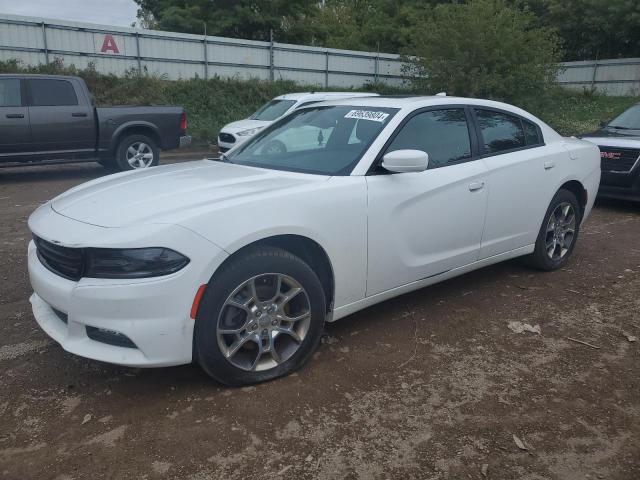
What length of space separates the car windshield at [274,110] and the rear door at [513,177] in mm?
8233

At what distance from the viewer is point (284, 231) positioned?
307 cm

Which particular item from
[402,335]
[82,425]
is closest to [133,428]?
[82,425]

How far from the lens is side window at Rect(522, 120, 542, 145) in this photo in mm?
4883

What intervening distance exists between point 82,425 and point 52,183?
8238mm

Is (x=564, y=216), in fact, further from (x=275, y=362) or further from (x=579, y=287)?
(x=275, y=362)

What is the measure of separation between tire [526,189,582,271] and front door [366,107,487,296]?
1057mm

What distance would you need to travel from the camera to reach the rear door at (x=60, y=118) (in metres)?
9.85

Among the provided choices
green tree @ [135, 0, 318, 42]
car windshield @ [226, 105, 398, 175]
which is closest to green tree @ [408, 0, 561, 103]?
green tree @ [135, 0, 318, 42]

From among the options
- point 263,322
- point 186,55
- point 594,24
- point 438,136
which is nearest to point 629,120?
point 438,136

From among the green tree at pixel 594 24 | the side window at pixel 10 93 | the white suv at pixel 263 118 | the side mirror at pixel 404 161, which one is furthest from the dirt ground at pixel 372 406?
the green tree at pixel 594 24

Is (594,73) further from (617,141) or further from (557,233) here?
(557,233)

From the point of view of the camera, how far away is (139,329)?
2688mm

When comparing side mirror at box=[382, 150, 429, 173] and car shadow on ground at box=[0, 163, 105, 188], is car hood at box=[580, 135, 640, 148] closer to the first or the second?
side mirror at box=[382, 150, 429, 173]

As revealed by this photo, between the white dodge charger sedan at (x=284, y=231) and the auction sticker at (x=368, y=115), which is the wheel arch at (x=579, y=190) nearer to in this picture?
the white dodge charger sedan at (x=284, y=231)
